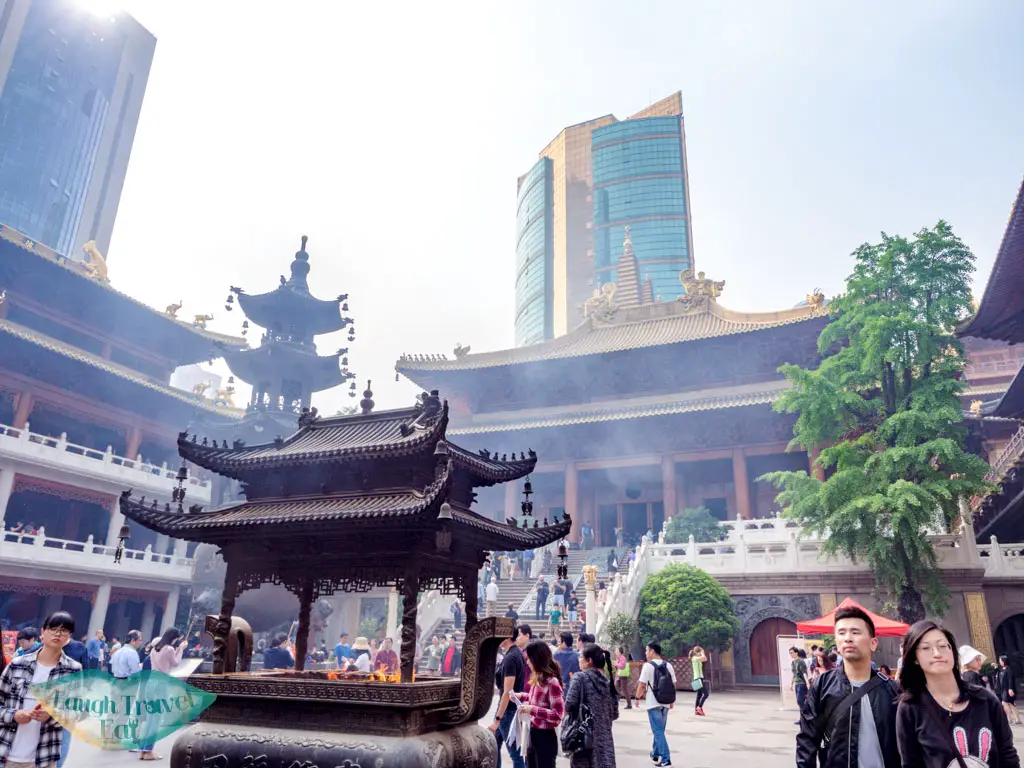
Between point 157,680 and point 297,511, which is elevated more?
point 297,511

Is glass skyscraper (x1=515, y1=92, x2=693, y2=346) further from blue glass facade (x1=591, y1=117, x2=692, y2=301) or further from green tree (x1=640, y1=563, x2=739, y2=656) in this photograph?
green tree (x1=640, y1=563, x2=739, y2=656)

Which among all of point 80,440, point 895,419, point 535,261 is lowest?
point 895,419

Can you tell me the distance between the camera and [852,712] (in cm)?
334

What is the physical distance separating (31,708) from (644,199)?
77.8 m

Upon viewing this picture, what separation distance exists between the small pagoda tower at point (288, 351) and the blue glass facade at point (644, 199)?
163 feet

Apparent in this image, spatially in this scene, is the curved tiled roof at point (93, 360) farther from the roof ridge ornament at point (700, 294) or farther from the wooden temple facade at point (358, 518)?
the roof ridge ornament at point (700, 294)

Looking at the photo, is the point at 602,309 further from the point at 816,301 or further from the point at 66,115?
the point at 66,115

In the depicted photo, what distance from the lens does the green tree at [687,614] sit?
53.0 ft

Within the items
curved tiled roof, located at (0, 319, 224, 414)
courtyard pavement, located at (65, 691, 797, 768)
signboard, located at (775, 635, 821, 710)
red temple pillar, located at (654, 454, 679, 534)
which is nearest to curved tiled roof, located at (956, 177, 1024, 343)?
signboard, located at (775, 635, 821, 710)

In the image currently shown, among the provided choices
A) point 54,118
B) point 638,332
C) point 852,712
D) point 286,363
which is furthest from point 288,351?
point 54,118

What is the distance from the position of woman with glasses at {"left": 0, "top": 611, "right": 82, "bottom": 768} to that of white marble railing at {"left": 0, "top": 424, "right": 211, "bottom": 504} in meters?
17.7

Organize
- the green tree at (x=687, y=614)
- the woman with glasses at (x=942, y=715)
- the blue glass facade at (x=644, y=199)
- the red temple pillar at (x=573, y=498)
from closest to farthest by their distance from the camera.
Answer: the woman with glasses at (x=942, y=715) → the green tree at (x=687, y=614) → the red temple pillar at (x=573, y=498) → the blue glass facade at (x=644, y=199)

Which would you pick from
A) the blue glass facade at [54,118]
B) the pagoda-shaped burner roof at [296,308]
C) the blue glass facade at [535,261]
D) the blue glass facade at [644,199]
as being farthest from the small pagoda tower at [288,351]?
the blue glass facade at [535,261]

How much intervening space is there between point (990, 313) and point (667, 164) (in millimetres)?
67605
